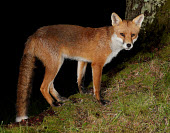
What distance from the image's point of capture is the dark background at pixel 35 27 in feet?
25.1

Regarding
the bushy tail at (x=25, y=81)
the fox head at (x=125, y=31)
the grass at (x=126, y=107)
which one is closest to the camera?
the grass at (x=126, y=107)

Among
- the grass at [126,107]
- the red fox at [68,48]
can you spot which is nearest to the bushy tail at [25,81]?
the red fox at [68,48]

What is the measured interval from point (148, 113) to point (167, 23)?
2.74 m

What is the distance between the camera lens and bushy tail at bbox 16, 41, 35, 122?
170 inches

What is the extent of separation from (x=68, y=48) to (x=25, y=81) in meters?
1.09

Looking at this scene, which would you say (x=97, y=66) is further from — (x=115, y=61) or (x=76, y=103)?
(x=115, y=61)

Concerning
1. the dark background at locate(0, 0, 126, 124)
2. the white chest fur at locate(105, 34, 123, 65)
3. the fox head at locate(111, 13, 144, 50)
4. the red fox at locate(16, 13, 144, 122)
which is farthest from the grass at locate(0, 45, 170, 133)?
the dark background at locate(0, 0, 126, 124)

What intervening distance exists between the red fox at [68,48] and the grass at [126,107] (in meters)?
0.40

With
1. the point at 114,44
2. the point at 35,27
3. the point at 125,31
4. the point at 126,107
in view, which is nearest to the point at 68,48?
the point at 114,44

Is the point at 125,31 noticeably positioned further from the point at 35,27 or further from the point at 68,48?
the point at 35,27

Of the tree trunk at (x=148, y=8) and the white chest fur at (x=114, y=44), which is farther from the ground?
the tree trunk at (x=148, y=8)

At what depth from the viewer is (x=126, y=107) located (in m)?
3.79

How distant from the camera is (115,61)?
584 centimetres

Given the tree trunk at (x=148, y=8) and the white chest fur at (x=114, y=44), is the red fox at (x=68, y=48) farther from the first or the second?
the tree trunk at (x=148, y=8)
